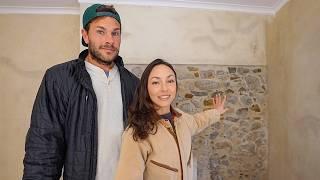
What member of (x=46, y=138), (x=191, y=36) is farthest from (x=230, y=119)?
(x=46, y=138)

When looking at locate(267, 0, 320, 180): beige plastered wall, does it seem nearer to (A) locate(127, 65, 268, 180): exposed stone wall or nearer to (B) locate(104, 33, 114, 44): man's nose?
(A) locate(127, 65, 268, 180): exposed stone wall

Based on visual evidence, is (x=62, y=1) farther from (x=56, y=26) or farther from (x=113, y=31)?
(x=113, y=31)

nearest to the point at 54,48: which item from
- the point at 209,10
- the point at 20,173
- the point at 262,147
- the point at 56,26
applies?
the point at 56,26

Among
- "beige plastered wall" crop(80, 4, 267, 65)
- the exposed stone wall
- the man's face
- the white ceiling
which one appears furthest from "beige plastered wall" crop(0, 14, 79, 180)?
the man's face

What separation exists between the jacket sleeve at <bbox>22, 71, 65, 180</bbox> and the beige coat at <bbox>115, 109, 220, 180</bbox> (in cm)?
35

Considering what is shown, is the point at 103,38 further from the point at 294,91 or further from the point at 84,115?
the point at 294,91

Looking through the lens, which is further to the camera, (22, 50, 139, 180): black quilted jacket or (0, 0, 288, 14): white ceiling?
(0, 0, 288, 14): white ceiling

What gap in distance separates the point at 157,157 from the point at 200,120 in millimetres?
432

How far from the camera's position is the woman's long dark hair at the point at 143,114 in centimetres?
125

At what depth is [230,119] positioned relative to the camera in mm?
3281

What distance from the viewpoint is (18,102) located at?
3371 millimetres

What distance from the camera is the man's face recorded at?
4.80ft

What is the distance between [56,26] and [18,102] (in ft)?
3.42

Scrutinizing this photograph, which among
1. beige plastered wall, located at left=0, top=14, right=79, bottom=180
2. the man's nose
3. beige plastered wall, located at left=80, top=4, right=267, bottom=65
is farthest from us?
beige plastered wall, located at left=0, top=14, right=79, bottom=180
